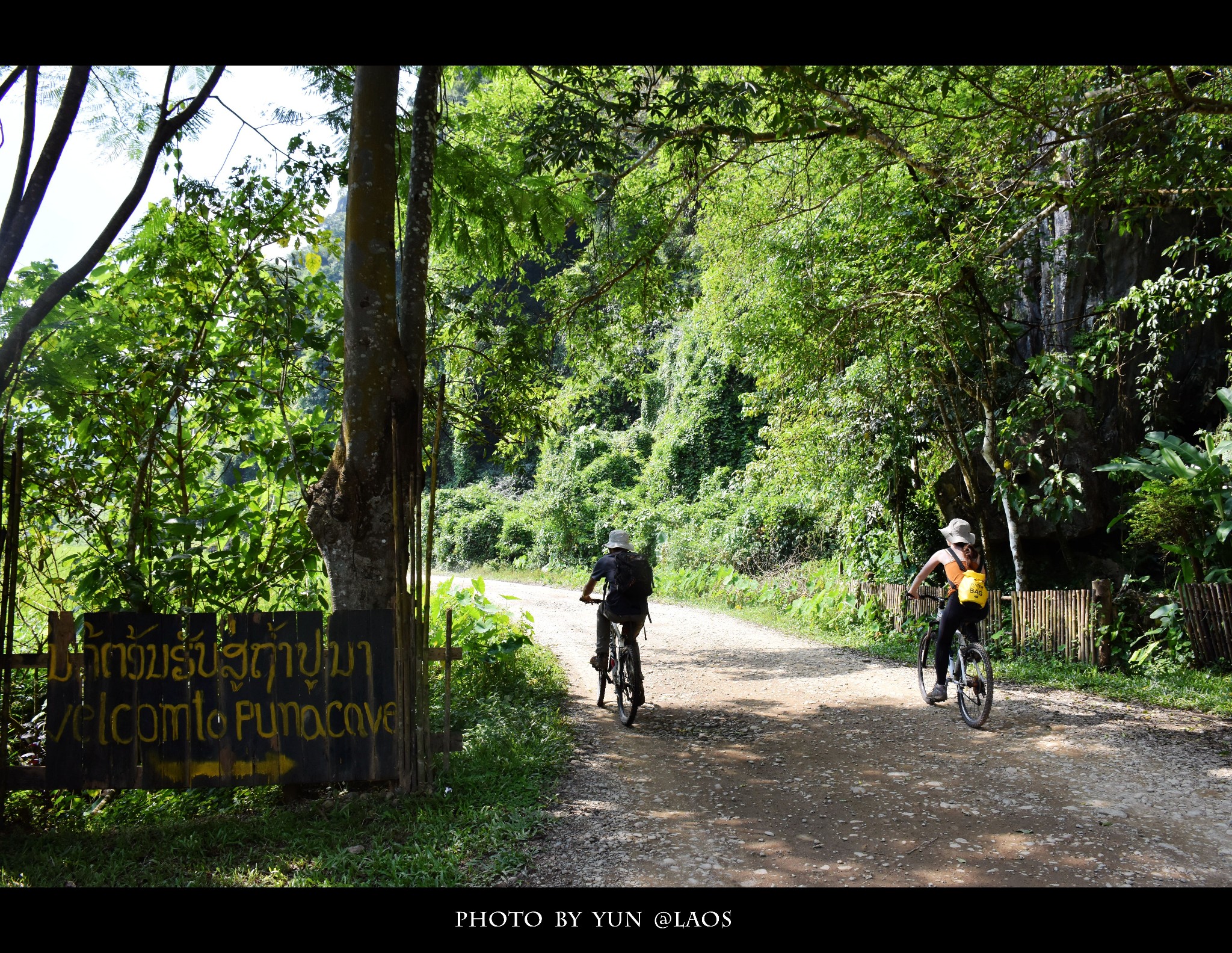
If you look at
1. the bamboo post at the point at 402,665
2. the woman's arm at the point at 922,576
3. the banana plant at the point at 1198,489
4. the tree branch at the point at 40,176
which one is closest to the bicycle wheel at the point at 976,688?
the woman's arm at the point at 922,576

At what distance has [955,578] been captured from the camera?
741 cm

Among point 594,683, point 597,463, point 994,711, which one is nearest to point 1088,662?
point 994,711

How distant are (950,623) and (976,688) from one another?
0.61 metres

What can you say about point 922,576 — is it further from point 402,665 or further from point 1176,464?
point 402,665

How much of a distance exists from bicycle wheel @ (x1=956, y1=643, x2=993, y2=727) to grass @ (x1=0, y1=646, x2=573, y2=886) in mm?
3570

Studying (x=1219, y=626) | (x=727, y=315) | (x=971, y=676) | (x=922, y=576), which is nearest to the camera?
(x=971, y=676)

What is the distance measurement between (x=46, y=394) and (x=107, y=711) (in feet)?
7.47

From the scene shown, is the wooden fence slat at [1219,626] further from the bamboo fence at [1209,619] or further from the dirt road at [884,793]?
the dirt road at [884,793]

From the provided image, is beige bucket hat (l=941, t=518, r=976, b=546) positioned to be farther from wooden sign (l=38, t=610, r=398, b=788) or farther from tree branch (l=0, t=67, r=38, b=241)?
tree branch (l=0, t=67, r=38, b=241)

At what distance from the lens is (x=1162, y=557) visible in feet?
37.4

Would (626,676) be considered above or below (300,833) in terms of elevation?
above

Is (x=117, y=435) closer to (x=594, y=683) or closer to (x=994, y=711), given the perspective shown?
(x=594, y=683)

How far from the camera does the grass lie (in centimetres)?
445

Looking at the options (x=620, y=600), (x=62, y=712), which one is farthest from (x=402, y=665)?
(x=620, y=600)
